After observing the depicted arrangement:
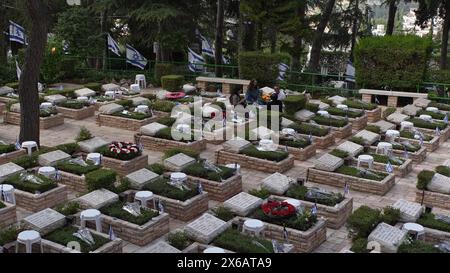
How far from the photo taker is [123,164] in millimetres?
13570

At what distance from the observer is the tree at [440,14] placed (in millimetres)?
30016

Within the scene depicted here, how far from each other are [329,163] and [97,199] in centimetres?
569

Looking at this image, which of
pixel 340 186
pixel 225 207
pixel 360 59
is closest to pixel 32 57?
pixel 225 207

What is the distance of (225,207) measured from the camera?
10656 mm

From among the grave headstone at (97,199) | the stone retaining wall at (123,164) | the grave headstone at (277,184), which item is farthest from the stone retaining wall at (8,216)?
the grave headstone at (277,184)

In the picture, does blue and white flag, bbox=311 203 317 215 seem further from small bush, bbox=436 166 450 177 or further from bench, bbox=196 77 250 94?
bench, bbox=196 77 250 94

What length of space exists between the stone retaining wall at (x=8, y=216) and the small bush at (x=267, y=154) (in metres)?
6.02

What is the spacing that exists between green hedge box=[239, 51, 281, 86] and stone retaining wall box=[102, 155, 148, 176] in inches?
446

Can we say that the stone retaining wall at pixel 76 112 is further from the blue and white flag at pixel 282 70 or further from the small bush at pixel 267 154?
the blue and white flag at pixel 282 70

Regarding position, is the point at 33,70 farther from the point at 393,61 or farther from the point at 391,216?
the point at 393,61

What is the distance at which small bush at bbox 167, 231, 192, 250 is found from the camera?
9250 mm

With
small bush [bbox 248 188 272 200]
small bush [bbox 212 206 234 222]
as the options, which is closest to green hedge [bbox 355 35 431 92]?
small bush [bbox 248 188 272 200]

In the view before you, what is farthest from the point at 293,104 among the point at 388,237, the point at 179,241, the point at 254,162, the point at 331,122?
the point at 179,241
